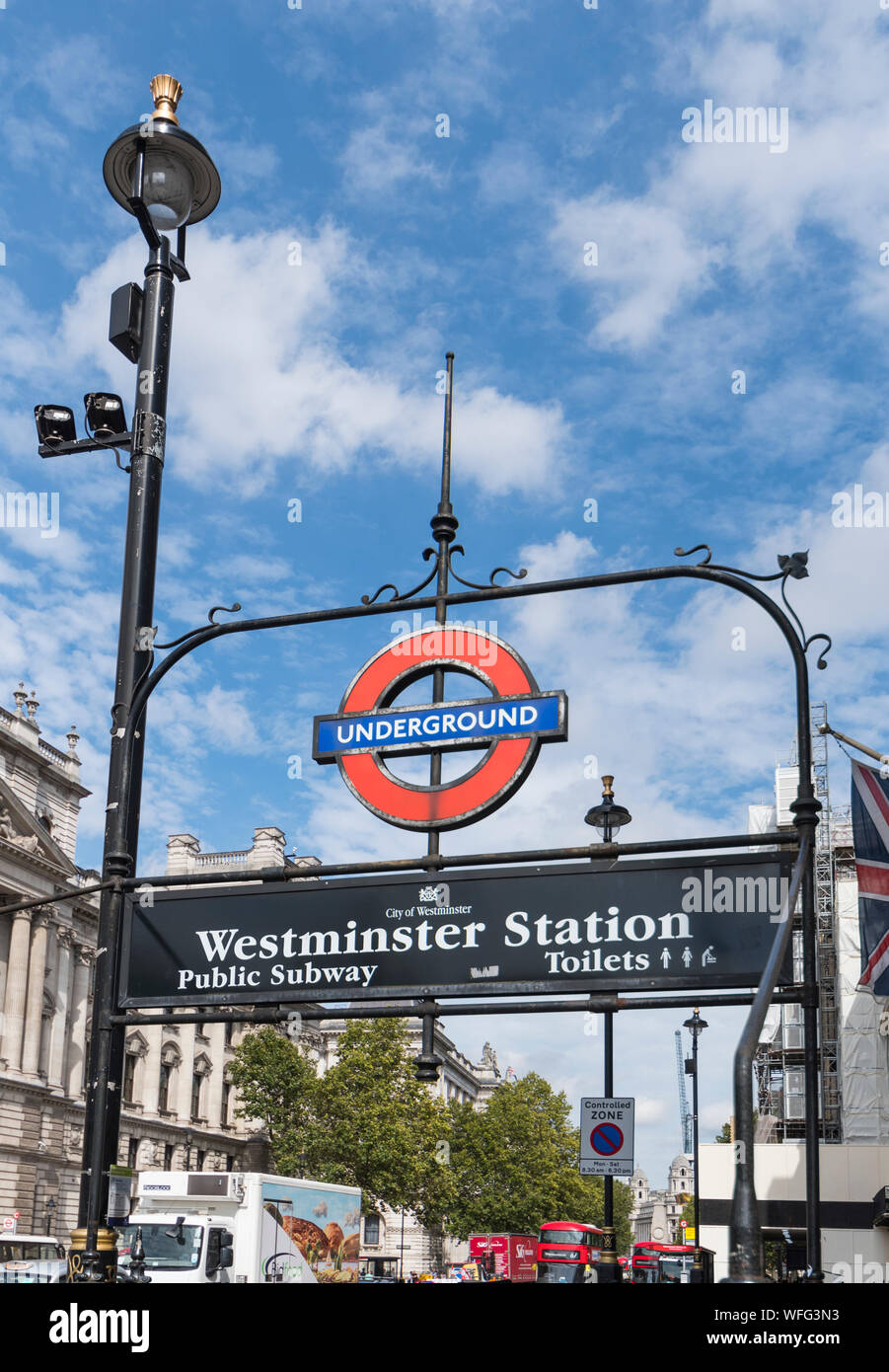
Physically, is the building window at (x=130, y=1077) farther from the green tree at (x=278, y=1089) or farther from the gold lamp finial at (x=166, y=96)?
the gold lamp finial at (x=166, y=96)

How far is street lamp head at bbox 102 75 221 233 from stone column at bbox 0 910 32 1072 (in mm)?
56138

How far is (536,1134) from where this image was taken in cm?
9000

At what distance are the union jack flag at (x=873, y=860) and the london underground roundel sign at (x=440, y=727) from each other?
244 inches

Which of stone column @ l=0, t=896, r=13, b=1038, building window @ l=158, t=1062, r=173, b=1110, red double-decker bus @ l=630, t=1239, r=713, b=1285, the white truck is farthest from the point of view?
building window @ l=158, t=1062, r=173, b=1110

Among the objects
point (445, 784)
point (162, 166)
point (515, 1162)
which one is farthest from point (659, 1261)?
point (162, 166)

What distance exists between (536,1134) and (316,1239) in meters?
59.7

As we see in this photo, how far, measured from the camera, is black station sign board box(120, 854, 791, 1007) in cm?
651

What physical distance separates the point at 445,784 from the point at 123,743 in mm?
2000

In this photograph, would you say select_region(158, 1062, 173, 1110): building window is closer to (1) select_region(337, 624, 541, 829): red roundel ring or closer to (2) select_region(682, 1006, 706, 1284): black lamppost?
(2) select_region(682, 1006, 706, 1284): black lamppost

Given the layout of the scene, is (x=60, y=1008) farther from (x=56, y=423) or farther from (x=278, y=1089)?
(x=56, y=423)

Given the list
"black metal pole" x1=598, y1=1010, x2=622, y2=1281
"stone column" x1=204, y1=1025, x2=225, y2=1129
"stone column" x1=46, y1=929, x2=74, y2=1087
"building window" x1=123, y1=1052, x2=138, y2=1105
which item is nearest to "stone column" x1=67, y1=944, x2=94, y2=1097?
"stone column" x1=46, y1=929, x2=74, y2=1087

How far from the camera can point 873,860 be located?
14.9 metres

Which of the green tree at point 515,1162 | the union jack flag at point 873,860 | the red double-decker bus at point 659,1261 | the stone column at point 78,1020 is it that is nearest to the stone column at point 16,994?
the stone column at point 78,1020

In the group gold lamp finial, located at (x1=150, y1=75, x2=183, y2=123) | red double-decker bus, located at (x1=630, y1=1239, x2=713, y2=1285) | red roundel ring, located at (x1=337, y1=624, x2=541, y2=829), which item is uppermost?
gold lamp finial, located at (x1=150, y1=75, x2=183, y2=123)
